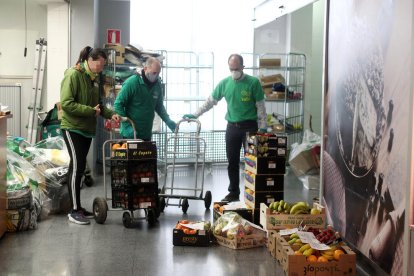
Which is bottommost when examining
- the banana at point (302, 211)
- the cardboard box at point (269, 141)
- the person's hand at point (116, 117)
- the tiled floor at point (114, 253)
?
the tiled floor at point (114, 253)

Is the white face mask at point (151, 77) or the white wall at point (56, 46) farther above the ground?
the white wall at point (56, 46)

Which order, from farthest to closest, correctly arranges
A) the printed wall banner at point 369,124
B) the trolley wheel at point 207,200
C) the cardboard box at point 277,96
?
1. the cardboard box at point 277,96
2. the trolley wheel at point 207,200
3. the printed wall banner at point 369,124

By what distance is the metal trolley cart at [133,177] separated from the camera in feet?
18.4

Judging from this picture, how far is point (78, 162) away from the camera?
575 cm

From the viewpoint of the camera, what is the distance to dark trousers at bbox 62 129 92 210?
5.72 metres

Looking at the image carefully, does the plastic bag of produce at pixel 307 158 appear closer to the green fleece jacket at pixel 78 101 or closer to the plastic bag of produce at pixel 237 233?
the plastic bag of produce at pixel 237 233

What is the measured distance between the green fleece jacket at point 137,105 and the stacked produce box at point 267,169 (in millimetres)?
1152

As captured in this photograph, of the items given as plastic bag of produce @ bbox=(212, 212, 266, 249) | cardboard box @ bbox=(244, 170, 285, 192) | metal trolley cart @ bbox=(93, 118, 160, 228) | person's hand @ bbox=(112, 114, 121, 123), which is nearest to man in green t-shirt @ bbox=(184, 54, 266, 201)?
cardboard box @ bbox=(244, 170, 285, 192)

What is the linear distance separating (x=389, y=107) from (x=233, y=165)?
10.4 feet

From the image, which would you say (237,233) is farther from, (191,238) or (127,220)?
(127,220)

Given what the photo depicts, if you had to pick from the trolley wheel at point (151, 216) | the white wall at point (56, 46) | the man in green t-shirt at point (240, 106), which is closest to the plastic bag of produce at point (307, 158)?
the man in green t-shirt at point (240, 106)

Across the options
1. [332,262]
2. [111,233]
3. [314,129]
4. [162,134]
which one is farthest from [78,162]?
[314,129]

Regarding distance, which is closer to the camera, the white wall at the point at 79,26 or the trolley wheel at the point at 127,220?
the trolley wheel at the point at 127,220

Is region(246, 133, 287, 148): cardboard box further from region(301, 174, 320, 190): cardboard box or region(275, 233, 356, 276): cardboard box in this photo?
region(301, 174, 320, 190): cardboard box
